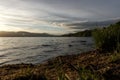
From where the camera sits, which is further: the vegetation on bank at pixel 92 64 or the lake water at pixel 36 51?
the lake water at pixel 36 51

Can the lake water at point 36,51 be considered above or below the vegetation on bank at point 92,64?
below

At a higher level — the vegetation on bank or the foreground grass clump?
the foreground grass clump

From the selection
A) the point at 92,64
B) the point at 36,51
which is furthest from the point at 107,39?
the point at 36,51

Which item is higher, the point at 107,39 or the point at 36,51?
the point at 107,39

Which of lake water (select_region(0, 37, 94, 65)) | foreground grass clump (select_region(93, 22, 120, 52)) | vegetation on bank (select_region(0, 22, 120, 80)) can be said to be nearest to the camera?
vegetation on bank (select_region(0, 22, 120, 80))

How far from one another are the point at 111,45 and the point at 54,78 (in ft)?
18.0

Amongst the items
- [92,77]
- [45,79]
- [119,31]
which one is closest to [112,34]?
[119,31]

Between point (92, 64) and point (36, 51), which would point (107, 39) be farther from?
point (36, 51)

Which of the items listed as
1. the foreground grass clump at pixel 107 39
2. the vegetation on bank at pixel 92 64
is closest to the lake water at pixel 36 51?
the vegetation on bank at pixel 92 64

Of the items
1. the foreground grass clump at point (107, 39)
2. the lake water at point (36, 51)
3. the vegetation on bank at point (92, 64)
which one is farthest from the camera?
the lake water at point (36, 51)

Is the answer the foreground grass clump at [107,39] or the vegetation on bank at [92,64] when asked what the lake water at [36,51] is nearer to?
the vegetation on bank at [92,64]

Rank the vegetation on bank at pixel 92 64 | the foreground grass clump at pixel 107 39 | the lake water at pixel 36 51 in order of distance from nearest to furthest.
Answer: the vegetation on bank at pixel 92 64, the foreground grass clump at pixel 107 39, the lake water at pixel 36 51

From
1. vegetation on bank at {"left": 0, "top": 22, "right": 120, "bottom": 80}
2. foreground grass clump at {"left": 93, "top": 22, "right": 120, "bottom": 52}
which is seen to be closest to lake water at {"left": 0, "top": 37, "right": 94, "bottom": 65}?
vegetation on bank at {"left": 0, "top": 22, "right": 120, "bottom": 80}

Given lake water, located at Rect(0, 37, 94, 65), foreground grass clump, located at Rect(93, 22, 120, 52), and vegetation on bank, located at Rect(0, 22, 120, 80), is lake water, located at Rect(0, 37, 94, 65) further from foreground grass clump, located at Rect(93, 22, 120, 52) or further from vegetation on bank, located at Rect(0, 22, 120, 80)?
foreground grass clump, located at Rect(93, 22, 120, 52)
